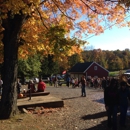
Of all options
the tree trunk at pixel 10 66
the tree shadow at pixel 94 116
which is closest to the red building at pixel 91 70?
the tree shadow at pixel 94 116

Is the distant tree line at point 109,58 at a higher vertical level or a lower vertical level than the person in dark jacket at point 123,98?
higher

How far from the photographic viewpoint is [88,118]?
9.22 meters

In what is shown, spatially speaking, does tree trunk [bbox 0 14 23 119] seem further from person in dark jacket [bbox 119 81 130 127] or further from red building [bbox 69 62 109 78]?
red building [bbox 69 62 109 78]

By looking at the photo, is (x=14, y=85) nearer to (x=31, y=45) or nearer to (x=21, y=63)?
(x=31, y=45)

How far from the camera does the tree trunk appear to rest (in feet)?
29.3

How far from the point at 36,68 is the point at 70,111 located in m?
38.7

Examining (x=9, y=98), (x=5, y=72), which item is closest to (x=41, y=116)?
(x=9, y=98)

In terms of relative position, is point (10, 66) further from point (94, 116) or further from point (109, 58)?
point (109, 58)

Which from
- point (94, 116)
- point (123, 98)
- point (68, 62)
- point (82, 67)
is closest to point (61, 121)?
point (94, 116)

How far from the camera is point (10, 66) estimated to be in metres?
8.99

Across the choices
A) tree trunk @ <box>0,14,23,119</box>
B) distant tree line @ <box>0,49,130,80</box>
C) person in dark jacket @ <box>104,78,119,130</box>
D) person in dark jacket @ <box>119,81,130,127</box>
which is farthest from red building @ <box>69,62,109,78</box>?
person in dark jacket @ <box>104,78,119,130</box>

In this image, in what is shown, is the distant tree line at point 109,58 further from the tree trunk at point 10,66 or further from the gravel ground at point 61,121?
the tree trunk at point 10,66

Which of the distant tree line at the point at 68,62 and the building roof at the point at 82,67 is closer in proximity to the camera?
the distant tree line at the point at 68,62

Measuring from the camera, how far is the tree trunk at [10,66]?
8945 millimetres
